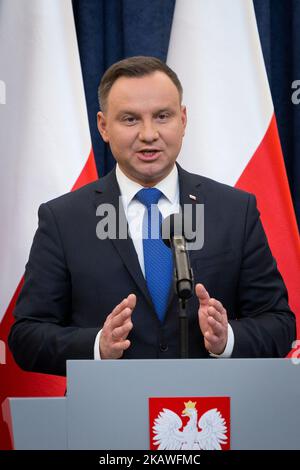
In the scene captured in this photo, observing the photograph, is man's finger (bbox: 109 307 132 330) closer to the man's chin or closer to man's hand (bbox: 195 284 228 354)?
man's hand (bbox: 195 284 228 354)

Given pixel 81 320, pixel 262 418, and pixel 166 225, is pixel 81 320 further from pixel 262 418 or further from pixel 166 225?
pixel 262 418

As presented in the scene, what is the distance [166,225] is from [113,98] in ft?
2.12

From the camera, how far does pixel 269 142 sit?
8.75 feet

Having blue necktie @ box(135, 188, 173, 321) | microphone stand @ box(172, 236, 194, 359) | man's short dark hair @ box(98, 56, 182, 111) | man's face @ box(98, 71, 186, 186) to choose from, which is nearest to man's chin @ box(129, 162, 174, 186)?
man's face @ box(98, 71, 186, 186)

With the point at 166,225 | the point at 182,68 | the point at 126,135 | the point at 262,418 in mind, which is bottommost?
the point at 262,418

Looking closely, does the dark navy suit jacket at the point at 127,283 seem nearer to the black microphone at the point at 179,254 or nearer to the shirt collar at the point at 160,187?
the shirt collar at the point at 160,187

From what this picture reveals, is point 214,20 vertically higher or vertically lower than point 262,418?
higher

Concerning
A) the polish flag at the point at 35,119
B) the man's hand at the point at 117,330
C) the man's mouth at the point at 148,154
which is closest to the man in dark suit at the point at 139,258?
the man's mouth at the point at 148,154

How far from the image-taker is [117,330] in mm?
1556

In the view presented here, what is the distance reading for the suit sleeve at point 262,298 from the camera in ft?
6.13

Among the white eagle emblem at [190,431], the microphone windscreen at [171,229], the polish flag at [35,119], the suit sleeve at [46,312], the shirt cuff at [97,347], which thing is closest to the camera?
the white eagle emblem at [190,431]

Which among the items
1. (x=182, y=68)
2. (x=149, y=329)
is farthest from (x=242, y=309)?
(x=182, y=68)

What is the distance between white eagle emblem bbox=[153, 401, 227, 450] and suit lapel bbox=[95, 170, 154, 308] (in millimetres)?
651

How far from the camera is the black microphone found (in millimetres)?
1323
